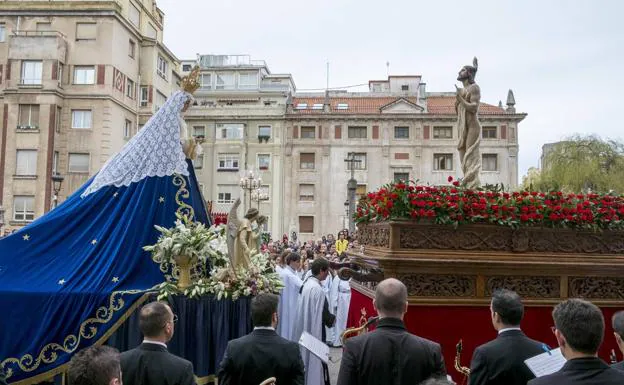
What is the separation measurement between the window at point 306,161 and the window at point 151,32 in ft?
49.9

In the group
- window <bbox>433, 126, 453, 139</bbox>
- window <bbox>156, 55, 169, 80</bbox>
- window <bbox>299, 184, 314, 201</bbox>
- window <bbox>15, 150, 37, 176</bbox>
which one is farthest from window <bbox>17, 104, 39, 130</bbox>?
window <bbox>433, 126, 453, 139</bbox>

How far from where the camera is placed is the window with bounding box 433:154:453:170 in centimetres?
4500

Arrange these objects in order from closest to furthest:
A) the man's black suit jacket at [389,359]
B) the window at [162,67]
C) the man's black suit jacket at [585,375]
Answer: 1. the man's black suit jacket at [585,375]
2. the man's black suit jacket at [389,359]
3. the window at [162,67]

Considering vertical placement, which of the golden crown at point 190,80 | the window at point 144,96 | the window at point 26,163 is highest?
the window at point 144,96

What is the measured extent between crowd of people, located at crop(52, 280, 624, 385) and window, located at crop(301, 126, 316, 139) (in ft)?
139

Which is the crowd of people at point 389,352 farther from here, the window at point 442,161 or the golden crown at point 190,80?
the window at point 442,161

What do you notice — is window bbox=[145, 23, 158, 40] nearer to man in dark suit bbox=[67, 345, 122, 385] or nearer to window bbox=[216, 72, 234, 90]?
window bbox=[216, 72, 234, 90]

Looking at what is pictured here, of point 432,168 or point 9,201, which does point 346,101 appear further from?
point 9,201

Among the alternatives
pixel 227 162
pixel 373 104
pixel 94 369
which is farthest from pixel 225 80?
pixel 94 369

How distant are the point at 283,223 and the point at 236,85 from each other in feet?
55.3


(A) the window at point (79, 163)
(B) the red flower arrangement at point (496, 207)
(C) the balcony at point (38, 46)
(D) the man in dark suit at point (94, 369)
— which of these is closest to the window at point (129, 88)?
(C) the balcony at point (38, 46)

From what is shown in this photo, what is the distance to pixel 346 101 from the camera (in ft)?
163

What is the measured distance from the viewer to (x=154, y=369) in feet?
12.3

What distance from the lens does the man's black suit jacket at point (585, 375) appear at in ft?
9.18
